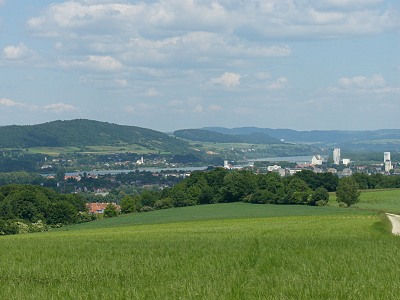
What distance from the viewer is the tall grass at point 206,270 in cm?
1560

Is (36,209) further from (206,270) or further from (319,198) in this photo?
(206,270)

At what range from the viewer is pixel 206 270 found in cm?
2022

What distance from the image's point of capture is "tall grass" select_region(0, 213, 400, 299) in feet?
51.2

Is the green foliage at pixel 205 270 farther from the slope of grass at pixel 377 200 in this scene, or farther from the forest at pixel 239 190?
the forest at pixel 239 190

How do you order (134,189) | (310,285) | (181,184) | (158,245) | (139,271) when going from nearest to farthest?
(310,285) → (139,271) → (158,245) → (181,184) → (134,189)

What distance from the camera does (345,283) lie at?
54.0 feet

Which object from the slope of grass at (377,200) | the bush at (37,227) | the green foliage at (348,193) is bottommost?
the bush at (37,227)

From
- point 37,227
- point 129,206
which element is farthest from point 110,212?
point 37,227

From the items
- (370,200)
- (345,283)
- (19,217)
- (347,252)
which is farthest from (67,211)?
(345,283)

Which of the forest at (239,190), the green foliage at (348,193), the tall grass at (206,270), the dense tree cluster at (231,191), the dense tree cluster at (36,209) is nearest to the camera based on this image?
the tall grass at (206,270)

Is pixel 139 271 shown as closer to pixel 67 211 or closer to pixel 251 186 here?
pixel 67 211

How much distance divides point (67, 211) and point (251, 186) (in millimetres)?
24810

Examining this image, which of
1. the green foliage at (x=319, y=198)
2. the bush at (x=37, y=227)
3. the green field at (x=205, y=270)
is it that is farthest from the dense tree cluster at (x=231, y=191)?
the green field at (x=205, y=270)

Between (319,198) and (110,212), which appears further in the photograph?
(110,212)
